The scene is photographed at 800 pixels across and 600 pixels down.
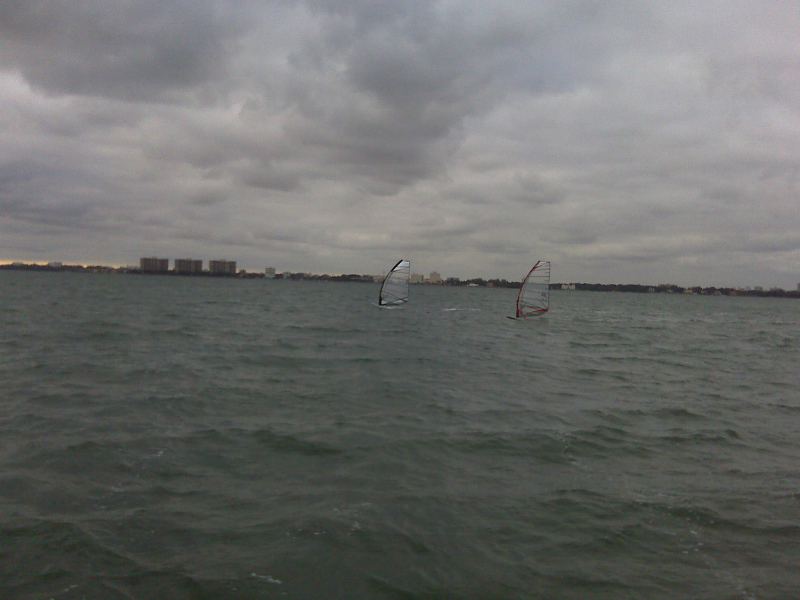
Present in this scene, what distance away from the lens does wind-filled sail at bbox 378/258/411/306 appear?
2128 inches

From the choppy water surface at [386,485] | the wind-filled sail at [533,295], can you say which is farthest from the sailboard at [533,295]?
the choppy water surface at [386,485]

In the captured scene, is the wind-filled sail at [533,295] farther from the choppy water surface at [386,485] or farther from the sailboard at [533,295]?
the choppy water surface at [386,485]

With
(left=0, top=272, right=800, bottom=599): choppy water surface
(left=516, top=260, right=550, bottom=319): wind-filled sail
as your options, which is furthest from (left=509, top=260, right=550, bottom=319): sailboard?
(left=0, top=272, right=800, bottom=599): choppy water surface

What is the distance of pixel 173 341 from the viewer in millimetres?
29750

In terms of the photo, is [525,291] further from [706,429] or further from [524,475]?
[524,475]

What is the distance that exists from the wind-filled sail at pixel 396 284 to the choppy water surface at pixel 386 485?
33.0 meters

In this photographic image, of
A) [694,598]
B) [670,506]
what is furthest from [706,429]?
Result: [694,598]

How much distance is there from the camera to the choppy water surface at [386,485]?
682 centimetres

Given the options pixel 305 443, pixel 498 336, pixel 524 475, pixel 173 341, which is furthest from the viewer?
pixel 498 336

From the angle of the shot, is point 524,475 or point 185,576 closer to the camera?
point 185,576

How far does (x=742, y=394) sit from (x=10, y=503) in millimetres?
22289

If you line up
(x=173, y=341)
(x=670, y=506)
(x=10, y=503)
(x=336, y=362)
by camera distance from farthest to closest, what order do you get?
(x=173, y=341), (x=336, y=362), (x=670, y=506), (x=10, y=503)

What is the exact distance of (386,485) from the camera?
31.8ft

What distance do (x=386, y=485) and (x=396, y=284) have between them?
55689mm
